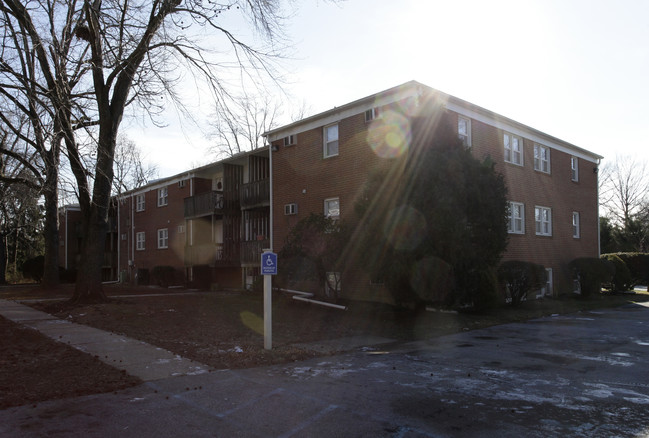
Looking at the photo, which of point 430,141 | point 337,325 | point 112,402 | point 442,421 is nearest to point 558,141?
point 430,141

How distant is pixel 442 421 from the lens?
16.4 ft

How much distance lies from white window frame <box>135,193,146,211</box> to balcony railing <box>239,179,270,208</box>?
1373cm

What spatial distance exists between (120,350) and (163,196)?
23938mm

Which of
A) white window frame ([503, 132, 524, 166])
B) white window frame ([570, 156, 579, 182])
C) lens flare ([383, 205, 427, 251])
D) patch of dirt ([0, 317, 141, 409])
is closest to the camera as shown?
patch of dirt ([0, 317, 141, 409])

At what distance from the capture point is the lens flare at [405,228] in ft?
41.0

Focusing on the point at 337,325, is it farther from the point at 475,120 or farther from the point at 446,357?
the point at 475,120

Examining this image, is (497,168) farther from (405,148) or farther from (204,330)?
(204,330)

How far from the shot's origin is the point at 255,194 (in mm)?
22094

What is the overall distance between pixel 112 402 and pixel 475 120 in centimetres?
1546

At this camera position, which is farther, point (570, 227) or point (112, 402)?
point (570, 227)

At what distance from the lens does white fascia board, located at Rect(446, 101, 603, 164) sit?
56.2 ft

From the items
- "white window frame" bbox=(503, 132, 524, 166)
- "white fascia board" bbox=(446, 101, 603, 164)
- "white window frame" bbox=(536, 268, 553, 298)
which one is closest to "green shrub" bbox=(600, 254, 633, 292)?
"white window frame" bbox=(536, 268, 553, 298)

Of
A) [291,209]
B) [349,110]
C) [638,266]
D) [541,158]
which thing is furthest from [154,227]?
[638,266]

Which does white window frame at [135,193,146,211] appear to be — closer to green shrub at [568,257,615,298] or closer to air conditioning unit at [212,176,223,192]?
air conditioning unit at [212,176,223,192]
